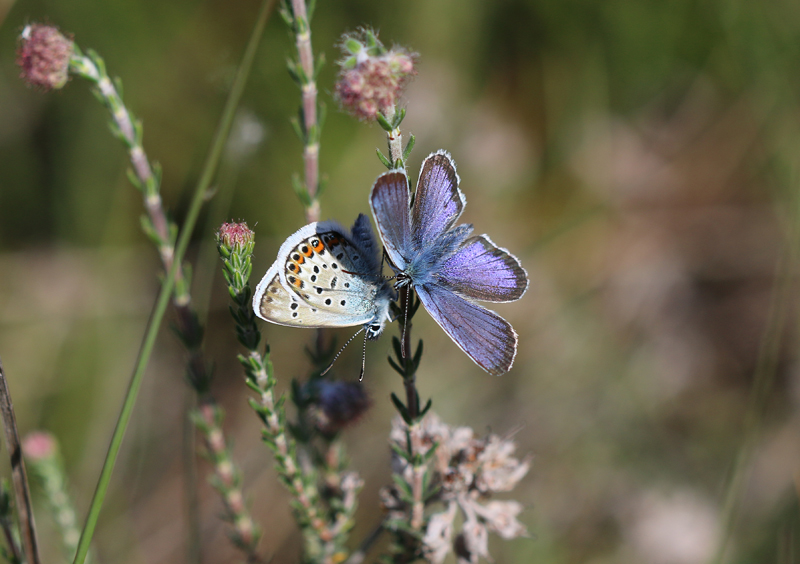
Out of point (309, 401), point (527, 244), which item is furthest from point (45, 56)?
point (527, 244)

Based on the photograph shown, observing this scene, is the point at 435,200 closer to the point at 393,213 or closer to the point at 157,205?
the point at 393,213

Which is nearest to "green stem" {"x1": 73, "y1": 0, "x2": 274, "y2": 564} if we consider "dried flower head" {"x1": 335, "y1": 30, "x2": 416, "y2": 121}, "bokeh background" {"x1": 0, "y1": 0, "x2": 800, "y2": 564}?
"dried flower head" {"x1": 335, "y1": 30, "x2": 416, "y2": 121}

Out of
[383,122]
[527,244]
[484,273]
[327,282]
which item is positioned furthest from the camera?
[527,244]

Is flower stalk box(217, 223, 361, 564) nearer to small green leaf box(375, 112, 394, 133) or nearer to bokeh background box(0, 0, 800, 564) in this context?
small green leaf box(375, 112, 394, 133)

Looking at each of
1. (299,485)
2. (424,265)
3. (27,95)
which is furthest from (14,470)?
(27,95)

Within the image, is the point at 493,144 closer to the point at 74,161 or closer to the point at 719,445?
the point at 719,445

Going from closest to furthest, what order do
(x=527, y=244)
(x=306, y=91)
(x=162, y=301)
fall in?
(x=162, y=301) → (x=306, y=91) → (x=527, y=244)

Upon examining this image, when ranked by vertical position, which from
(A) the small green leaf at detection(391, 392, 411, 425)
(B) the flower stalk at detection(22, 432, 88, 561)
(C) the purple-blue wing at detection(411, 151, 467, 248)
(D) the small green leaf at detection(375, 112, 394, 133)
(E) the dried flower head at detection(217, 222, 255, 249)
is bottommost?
(B) the flower stalk at detection(22, 432, 88, 561)
